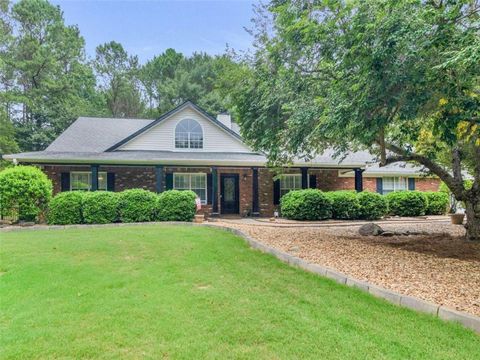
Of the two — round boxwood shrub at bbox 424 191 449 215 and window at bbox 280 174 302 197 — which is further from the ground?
window at bbox 280 174 302 197

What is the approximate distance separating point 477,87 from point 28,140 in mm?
31482

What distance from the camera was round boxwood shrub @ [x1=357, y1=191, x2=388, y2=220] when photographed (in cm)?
1505

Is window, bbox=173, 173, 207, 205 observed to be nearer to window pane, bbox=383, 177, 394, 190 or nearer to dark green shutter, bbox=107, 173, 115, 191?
dark green shutter, bbox=107, 173, 115, 191

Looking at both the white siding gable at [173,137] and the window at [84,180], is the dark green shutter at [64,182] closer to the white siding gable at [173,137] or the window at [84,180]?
the window at [84,180]

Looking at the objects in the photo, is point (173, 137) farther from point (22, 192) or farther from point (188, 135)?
point (22, 192)

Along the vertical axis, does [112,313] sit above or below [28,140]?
below

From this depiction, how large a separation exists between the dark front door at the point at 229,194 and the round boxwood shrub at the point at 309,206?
341cm

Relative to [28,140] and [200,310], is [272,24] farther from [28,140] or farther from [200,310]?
[28,140]

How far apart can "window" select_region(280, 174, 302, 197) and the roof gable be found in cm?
242

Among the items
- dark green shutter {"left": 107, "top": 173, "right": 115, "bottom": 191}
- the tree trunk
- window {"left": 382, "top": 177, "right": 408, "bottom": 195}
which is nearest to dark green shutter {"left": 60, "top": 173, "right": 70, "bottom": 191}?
dark green shutter {"left": 107, "top": 173, "right": 115, "bottom": 191}

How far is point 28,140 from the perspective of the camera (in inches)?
1126

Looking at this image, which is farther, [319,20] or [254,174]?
[254,174]

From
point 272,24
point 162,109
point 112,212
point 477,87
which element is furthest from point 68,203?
point 162,109

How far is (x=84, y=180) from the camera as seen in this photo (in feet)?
52.8
